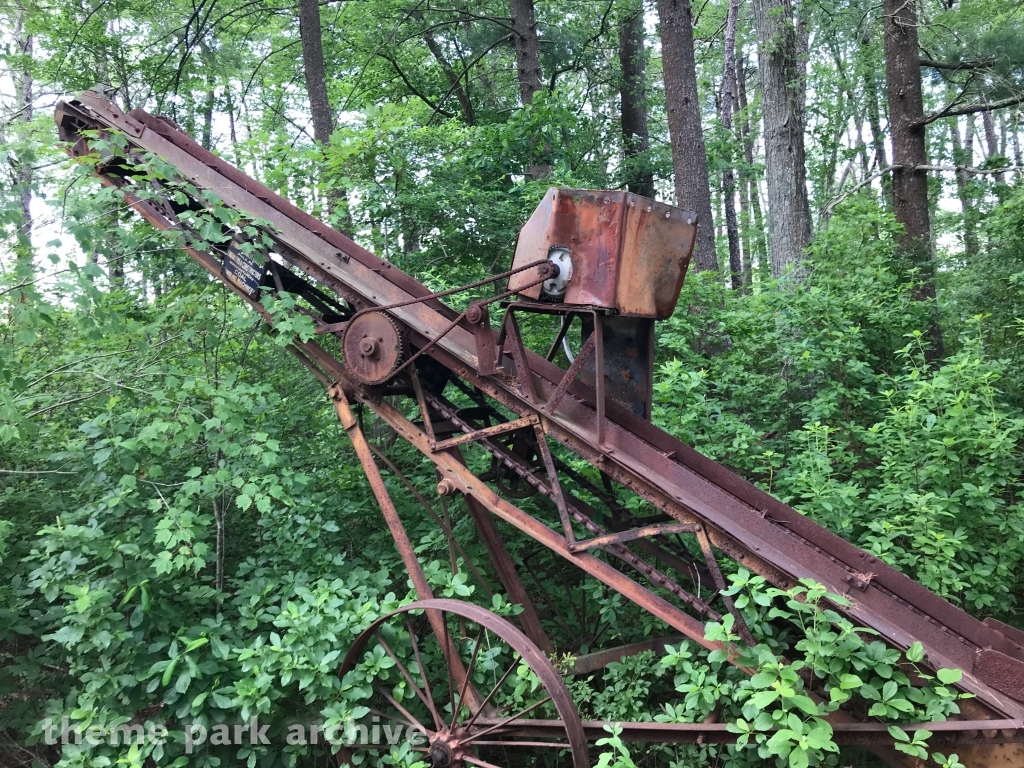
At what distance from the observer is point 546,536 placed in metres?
3.21

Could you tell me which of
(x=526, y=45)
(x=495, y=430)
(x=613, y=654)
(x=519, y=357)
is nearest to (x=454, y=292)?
(x=519, y=357)

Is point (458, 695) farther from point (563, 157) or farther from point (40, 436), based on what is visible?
point (563, 157)

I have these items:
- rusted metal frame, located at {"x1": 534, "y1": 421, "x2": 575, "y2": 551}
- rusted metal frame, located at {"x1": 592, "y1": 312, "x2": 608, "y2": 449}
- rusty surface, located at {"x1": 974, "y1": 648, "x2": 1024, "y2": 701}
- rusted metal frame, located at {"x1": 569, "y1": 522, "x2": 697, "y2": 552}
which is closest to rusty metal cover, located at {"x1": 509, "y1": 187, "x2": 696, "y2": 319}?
rusted metal frame, located at {"x1": 592, "y1": 312, "x2": 608, "y2": 449}

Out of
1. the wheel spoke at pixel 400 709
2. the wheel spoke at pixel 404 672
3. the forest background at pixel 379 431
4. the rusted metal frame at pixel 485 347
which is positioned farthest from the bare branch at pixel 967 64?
the wheel spoke at pixel 400 709

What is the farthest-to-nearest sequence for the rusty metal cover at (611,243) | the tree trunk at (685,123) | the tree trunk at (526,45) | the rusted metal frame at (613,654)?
the tree trunk at (526,45), the tree trunk at (685,123), the rusted metal frame at (613,654), the rusty metal cover at (611,243)

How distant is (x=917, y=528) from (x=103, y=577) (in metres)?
4.63

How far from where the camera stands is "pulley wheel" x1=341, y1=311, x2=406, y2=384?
3.62 meters

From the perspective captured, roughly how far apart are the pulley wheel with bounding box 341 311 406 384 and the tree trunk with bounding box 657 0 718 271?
4771 mm

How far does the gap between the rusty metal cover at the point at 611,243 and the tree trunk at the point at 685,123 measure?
432cm

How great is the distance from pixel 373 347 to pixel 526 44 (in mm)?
6982

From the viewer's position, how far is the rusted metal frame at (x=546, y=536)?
292 cm

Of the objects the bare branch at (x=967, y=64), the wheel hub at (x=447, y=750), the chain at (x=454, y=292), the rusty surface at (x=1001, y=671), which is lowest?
the wheel hub at (x=447, y=750)

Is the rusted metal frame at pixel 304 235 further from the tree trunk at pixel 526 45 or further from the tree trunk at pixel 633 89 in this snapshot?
the tree trunk at pixel 633 89

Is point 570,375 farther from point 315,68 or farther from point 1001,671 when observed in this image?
point 315,68
